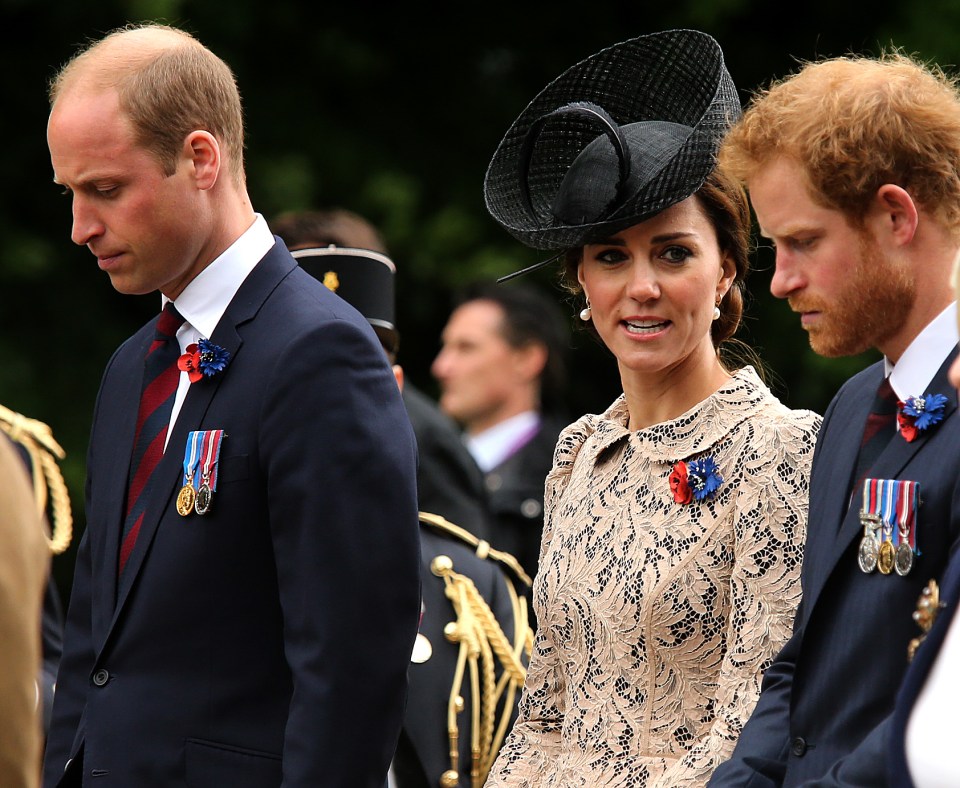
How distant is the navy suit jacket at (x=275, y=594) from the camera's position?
9.37ft

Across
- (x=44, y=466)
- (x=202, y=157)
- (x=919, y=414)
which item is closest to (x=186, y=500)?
(x=202, y=157)

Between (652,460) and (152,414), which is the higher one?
(152,414)

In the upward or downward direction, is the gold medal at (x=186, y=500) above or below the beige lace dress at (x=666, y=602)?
above

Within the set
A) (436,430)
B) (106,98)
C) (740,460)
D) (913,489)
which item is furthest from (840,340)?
(436,430)

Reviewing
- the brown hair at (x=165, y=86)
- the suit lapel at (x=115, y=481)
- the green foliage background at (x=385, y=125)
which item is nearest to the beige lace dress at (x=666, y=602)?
the suit lapel at (x=115, y=481)

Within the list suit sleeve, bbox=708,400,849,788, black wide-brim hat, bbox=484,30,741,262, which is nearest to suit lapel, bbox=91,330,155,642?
black wide-brim hat, bbox=484,30,741,262

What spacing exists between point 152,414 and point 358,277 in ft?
4.02

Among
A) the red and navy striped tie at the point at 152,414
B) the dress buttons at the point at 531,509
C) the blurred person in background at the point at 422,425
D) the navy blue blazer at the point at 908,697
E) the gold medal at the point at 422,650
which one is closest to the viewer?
the navy blue blazer at the point at 908,697

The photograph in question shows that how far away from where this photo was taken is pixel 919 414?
2637mm

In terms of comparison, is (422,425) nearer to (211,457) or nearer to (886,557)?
(211,457)

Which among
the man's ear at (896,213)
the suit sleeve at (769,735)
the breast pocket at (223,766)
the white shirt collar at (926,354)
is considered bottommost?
the breast pocket at (223,766)

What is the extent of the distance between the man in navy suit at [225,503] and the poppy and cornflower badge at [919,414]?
0.86m

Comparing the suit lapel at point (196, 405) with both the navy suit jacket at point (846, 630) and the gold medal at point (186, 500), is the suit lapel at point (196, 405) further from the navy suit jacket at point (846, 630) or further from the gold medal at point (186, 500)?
the navy suit jacket at point (846, 630)

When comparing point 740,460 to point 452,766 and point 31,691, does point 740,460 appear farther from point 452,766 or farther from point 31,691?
point 31,691
